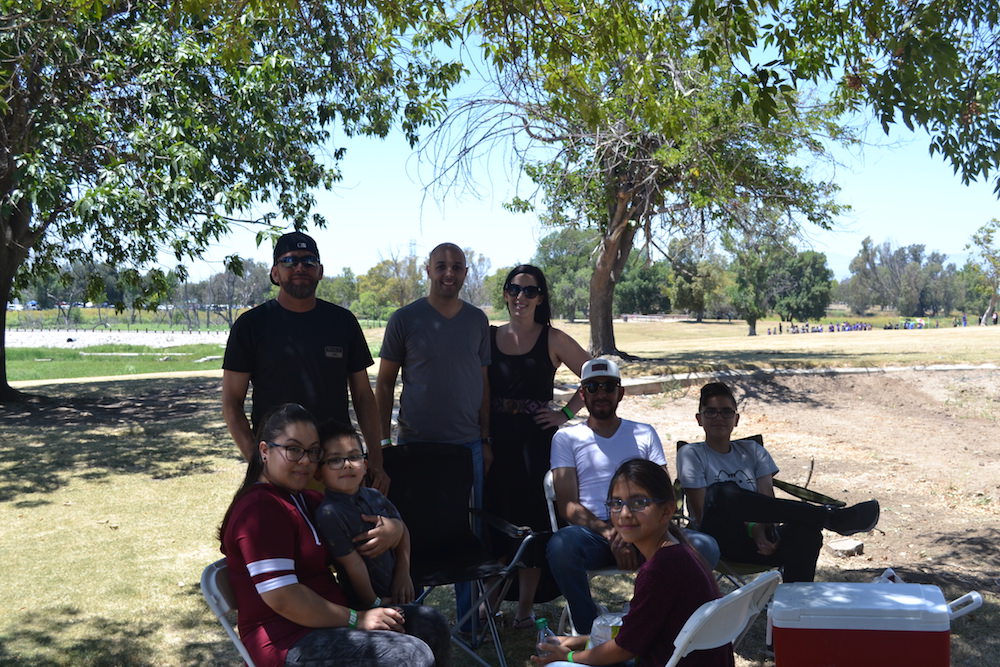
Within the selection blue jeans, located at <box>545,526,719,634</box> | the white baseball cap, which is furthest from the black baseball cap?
blue jeans, located at <box>545,526,719,634</box>

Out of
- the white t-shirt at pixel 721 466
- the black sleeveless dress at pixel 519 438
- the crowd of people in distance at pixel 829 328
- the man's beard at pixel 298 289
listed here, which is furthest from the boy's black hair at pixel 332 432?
the crowd of people in distance at pixel 829 328

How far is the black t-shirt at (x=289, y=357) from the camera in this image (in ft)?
11.9

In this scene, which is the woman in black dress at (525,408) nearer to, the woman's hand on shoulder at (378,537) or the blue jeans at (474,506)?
the blue jeans at (474,506)

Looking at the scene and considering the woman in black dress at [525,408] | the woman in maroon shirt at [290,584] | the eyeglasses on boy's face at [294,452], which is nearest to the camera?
the woman in maroon shirt at [290,584]

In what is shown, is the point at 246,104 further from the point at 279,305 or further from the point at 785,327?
the point at 785,327

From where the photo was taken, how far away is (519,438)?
14.1ft

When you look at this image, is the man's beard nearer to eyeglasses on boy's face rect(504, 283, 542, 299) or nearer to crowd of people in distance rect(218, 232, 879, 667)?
crowd of people in distance rect(218, 232, 879, 667)

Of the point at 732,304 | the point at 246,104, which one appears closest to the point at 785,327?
the point at 732,304

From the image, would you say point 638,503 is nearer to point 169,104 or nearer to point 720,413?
point 720,413

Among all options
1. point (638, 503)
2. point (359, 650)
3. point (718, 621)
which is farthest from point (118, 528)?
point (718, 621)

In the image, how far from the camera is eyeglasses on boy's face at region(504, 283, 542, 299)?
4207 mm

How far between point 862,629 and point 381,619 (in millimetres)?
1609

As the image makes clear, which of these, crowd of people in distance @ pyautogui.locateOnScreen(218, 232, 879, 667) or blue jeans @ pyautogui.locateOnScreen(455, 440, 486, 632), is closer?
crowd of people in distance @ pyautogui.locateOnScreen(218, 232, 879, 667)

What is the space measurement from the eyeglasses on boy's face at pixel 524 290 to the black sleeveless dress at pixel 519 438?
0.22 meters
